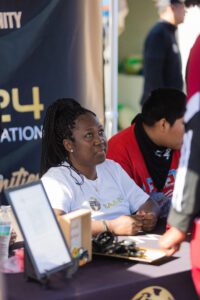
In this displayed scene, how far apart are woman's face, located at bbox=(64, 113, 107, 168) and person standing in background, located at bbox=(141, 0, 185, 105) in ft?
8.95

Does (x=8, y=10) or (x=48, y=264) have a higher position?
(x=8, y=10)

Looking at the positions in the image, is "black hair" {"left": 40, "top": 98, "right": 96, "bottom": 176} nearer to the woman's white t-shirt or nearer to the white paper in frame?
the woman's white t-shirt

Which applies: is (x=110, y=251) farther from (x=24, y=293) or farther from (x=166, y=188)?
(x=166, y=188)

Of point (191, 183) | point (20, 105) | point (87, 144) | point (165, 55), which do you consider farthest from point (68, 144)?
point (165, 55)

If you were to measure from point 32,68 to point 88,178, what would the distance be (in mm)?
1513

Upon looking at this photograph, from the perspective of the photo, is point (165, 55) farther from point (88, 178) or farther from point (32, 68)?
point (88, 178)

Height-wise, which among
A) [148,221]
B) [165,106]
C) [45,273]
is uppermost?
[165,106]

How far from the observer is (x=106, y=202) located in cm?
243

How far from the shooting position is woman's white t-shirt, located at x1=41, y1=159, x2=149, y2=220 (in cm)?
231

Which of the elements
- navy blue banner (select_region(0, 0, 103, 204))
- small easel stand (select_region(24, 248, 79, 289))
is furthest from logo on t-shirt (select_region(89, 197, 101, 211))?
navy blue banner (select_region(0, 0, 103, 204))

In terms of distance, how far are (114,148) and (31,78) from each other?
110 centimetres

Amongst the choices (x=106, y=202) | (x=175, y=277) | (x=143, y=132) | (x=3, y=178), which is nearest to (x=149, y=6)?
(x=3, y=178)

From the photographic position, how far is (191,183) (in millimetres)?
1767

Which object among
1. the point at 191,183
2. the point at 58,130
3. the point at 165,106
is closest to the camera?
Answer: the point at 191,183
